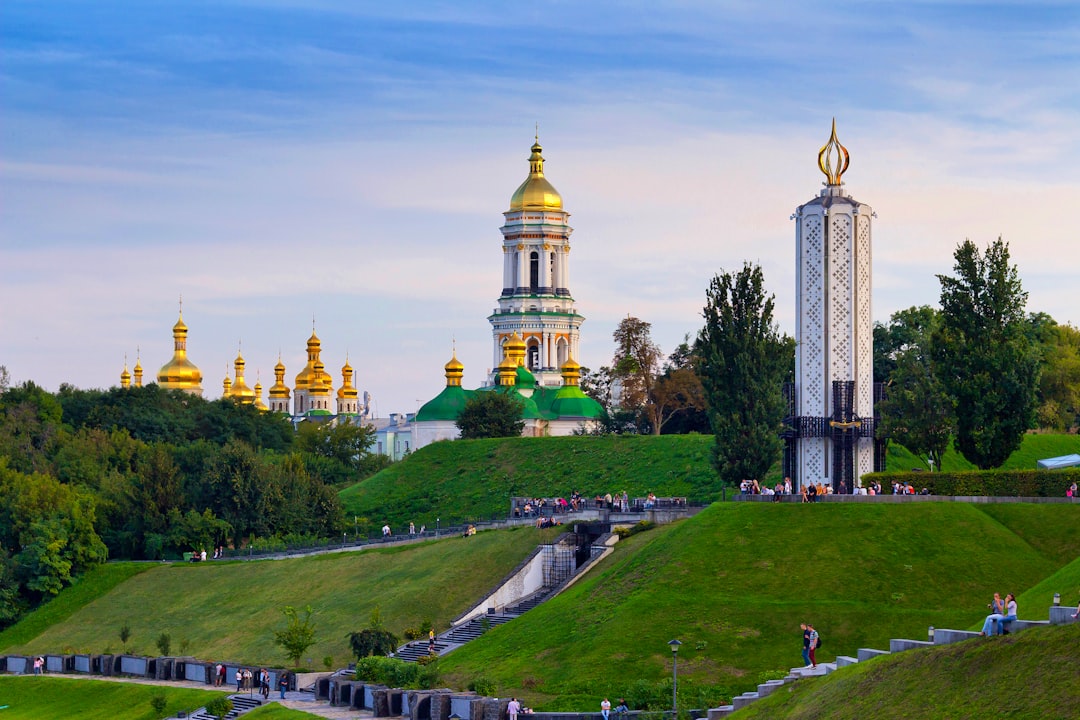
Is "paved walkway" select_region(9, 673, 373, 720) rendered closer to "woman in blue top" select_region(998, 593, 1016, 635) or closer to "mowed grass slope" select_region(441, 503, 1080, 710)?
"mowed grass slope" select_region(441, 503, 1080, 710)

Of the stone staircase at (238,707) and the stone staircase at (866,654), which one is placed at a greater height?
the stone staircase at (866,654)

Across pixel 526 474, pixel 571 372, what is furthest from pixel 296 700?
pixel 571 372

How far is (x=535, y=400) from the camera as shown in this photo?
5335 inches

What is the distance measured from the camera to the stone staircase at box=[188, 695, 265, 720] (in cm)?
5309

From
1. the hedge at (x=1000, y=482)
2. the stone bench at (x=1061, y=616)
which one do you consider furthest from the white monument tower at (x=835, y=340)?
the stone bench at (x=1061, y=616)

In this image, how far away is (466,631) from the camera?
57.4 metres

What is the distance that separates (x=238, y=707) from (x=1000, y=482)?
24739mm

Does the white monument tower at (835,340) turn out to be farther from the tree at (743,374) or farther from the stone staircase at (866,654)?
the stone staircase at (866,654)

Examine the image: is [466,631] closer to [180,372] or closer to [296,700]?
[296,700]

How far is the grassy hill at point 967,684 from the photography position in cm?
3228

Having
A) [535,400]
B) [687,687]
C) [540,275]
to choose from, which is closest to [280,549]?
[687,687]

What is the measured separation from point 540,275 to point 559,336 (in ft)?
17.9

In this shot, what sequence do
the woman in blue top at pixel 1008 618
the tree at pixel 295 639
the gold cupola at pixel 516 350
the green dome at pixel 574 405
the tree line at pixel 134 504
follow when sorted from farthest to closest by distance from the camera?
the gold cupola at pixel 516 350 < the green dome at pixel 574 405 < the tree line at pixel 134 504 < the tree at pixel 295 639 < the woman in blue top at pixel 1008 618

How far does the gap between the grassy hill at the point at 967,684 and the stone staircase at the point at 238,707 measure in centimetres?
2065
